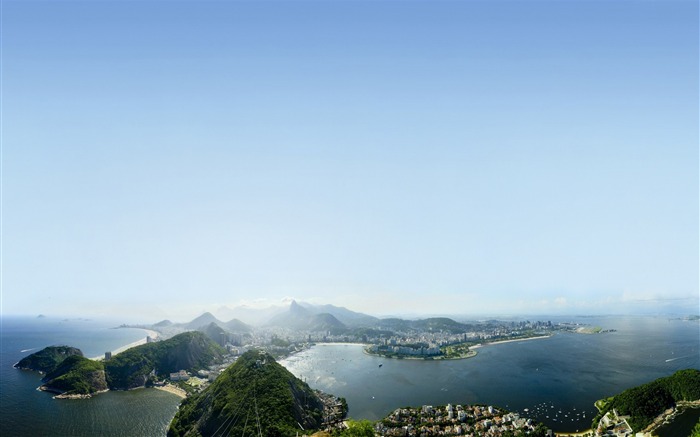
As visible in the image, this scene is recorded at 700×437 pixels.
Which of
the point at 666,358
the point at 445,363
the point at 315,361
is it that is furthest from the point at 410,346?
the point at 666,358

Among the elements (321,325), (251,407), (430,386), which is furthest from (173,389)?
(321,325)

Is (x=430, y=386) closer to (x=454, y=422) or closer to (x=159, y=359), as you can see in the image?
(x=454, y=422)

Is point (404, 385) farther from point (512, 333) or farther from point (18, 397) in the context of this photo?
point (512, 333)

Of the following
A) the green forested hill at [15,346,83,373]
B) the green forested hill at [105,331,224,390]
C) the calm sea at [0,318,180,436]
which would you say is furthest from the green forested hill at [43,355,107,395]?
the green forested hill at [15,346,83,373]

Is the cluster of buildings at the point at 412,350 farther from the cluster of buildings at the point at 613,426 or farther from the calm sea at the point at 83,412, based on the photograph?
the calm sea at the point at 83,412

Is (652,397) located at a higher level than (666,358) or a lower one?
higher

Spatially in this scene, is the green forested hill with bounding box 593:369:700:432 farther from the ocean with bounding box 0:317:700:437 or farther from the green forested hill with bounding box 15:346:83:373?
the green forested hill with bounding box 15:346:83:373
